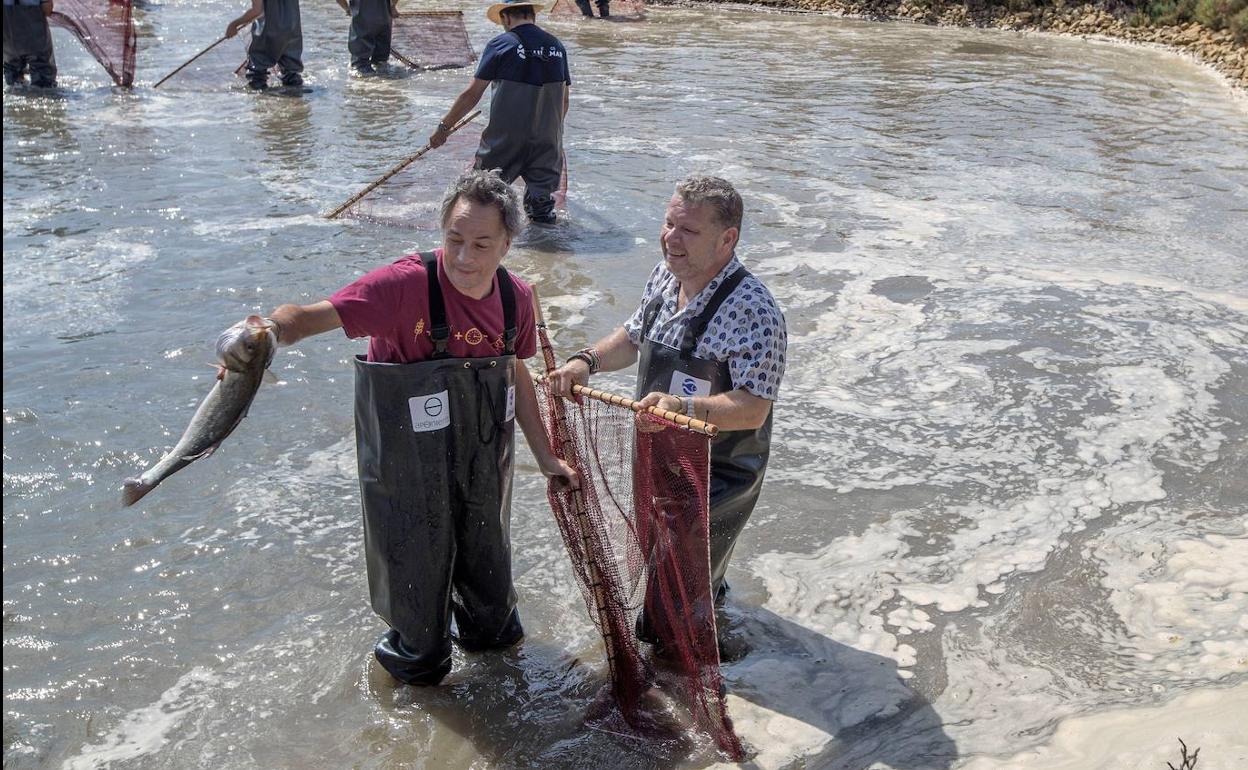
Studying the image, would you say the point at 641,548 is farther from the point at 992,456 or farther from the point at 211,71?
the point at 211,71

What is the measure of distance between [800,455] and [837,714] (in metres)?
2.13

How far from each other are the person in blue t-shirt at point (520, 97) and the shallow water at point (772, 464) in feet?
2.42

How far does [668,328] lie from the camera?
381 centimetres

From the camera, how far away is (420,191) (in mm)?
10242

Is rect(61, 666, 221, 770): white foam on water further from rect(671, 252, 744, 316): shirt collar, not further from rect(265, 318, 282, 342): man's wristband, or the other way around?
rect(671, 252, 744, 316): shirt collar

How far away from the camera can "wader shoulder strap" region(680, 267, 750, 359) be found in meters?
3.69

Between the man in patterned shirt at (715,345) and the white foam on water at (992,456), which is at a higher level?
the man in patterned shirt at (715,345)

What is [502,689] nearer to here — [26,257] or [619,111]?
[26,257]

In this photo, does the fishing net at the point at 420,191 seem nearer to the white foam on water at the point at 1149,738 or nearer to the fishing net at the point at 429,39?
the white foam on water at the point at 1149,738

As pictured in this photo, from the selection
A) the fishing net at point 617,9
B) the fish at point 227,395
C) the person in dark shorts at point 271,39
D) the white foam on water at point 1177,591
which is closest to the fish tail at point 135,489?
the fish at point 227,395

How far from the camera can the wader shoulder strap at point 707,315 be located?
369 cm

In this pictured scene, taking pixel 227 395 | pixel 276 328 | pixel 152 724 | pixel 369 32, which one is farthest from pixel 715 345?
pixel 369 32

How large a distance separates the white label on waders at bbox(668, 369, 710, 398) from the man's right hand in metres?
0.28

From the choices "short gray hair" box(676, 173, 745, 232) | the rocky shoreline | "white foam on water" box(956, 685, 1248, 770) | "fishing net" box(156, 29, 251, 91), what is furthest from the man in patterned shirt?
the rocky shoreline
